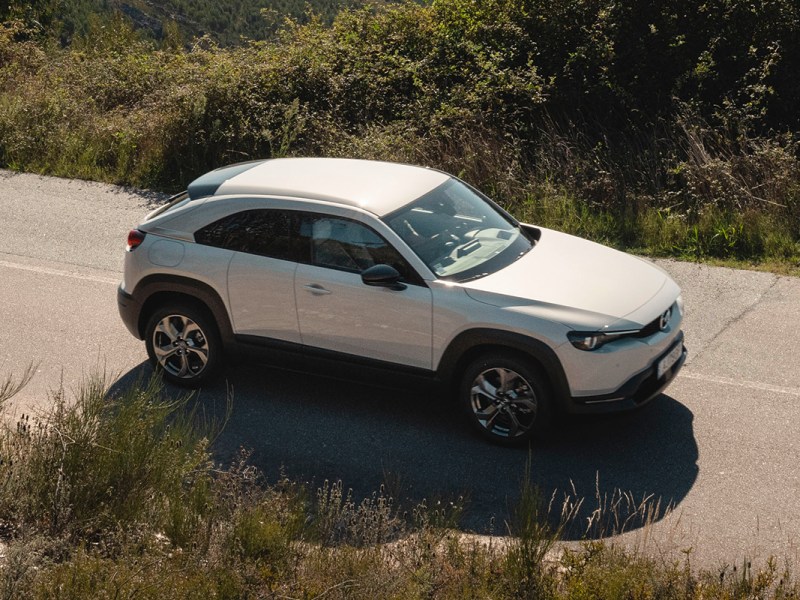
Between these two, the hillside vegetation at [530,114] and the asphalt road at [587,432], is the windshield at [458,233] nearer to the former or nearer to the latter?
the asphalt road at [587,432]

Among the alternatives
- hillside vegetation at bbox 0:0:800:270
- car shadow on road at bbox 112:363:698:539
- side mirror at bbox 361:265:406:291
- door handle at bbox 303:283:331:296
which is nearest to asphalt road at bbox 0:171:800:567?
car shadow on road at bbox 112:363:698:539

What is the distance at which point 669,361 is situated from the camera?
25.3 ft

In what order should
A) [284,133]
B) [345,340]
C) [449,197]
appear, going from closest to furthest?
[345,340] < [449,197] < [284,133]

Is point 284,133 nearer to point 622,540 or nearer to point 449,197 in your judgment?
point 449,197

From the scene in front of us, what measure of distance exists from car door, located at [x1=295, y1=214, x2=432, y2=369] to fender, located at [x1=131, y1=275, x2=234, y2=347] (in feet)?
2.29

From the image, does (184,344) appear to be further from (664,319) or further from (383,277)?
(664,319)

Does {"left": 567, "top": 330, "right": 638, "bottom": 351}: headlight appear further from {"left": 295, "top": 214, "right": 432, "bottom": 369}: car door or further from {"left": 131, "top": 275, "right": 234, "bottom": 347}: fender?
{"left": 131, "top": 275, "right": 234, "bottom": 347}: fender

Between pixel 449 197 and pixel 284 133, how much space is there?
6.94 meters

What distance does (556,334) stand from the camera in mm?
7305

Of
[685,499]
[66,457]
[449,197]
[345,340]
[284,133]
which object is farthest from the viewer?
[284,133]

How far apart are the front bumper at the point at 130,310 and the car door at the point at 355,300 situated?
1.55 m

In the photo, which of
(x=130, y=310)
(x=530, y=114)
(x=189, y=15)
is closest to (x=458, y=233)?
(x=130, y=310)

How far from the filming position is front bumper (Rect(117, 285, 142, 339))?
8.87 meters

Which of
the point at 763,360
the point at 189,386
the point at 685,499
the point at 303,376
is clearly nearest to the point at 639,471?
the point at 685,499
